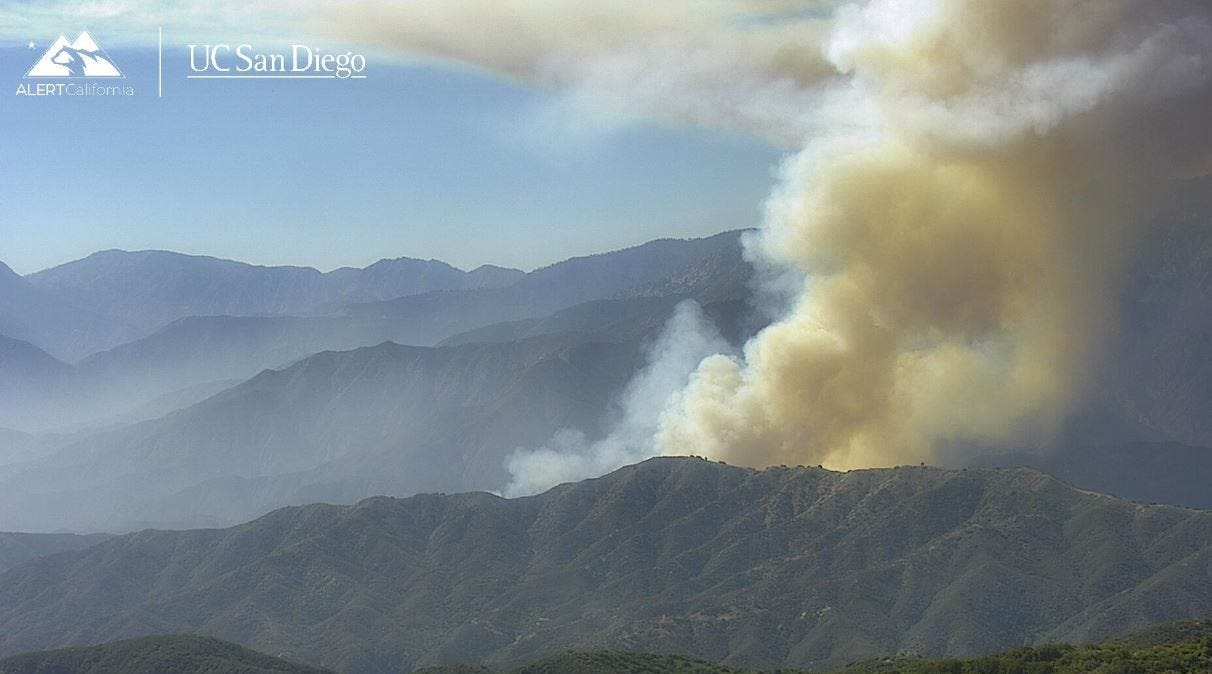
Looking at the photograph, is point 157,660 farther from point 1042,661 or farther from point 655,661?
point 1042,661

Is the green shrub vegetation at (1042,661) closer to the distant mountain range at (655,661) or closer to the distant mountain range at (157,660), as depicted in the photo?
the distant mountain range at (655,661)

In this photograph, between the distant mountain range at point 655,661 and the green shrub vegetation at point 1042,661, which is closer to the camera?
the green shrub vegetation at point 1042,661

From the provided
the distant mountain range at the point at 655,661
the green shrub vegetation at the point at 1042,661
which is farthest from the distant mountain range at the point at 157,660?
the green shrub vegetation at the point at 1042,661

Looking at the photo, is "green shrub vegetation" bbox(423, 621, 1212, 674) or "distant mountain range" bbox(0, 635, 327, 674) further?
"distant mountain range" bbox(0, 635, 327, 674)

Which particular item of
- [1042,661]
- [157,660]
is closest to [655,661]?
[1042,661]

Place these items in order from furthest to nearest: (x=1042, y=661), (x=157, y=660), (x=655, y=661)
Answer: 1. (x=157, y=660)
2. (x=655, y=661)
3. (x=1042, y=661)

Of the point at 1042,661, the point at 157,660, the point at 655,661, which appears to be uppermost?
the point at 157,660

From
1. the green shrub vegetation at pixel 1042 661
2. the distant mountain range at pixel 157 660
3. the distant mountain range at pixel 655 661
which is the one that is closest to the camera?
the green shrub vegetation at pixel 1042 661

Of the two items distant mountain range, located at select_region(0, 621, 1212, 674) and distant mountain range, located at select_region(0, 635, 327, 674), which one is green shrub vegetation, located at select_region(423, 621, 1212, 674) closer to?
distant mountain range, located at select_region(0, 621, 1212, 674)

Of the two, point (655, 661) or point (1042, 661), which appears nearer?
point (1042, 661)

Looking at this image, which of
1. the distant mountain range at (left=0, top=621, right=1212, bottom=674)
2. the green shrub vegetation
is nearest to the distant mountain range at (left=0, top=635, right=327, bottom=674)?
the distant mountain range at (left=0, top=621, right=1212, bottom=674)

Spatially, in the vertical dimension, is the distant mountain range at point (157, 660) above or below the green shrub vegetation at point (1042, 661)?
above
